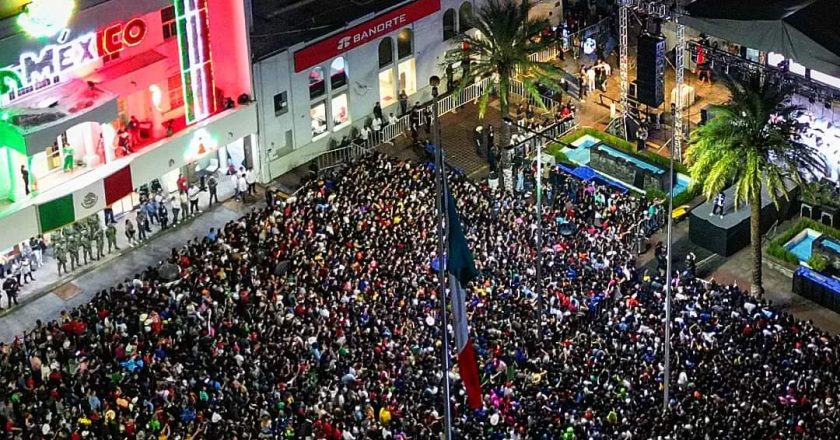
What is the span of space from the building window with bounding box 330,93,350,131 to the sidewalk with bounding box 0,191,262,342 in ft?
24.0

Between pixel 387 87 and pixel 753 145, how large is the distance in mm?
21650

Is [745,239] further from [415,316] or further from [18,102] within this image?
[18,102]

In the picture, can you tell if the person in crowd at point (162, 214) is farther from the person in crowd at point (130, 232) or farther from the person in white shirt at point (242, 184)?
the person in white shirt at point (242, 184)

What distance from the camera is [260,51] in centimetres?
7262

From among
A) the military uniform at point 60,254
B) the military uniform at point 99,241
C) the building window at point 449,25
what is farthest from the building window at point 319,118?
the military uniform at point 60,254

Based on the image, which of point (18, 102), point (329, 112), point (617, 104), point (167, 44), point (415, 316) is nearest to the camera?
point (415, 316)

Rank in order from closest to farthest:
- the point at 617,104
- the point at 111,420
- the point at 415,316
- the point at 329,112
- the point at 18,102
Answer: the point at 111,420 → the point at 415,316 → the point at 18,102 → the point at 329,112 → the point at 617,104

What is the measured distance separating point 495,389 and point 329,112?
2413 centimetres

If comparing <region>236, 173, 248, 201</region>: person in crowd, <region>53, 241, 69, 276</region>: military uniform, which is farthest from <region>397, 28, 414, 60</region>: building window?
<region>53, 241, 69, 276</region>: military uniform

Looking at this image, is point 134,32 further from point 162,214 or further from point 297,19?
point 297,19

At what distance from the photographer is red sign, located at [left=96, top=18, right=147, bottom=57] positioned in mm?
66000

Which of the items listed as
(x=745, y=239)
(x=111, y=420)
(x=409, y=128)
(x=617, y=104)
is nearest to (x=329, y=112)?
(x=409, y=128)

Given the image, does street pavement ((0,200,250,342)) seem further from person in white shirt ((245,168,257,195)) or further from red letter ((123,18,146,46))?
red letter ((123,18,146,46))

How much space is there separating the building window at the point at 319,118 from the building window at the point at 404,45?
517cm
